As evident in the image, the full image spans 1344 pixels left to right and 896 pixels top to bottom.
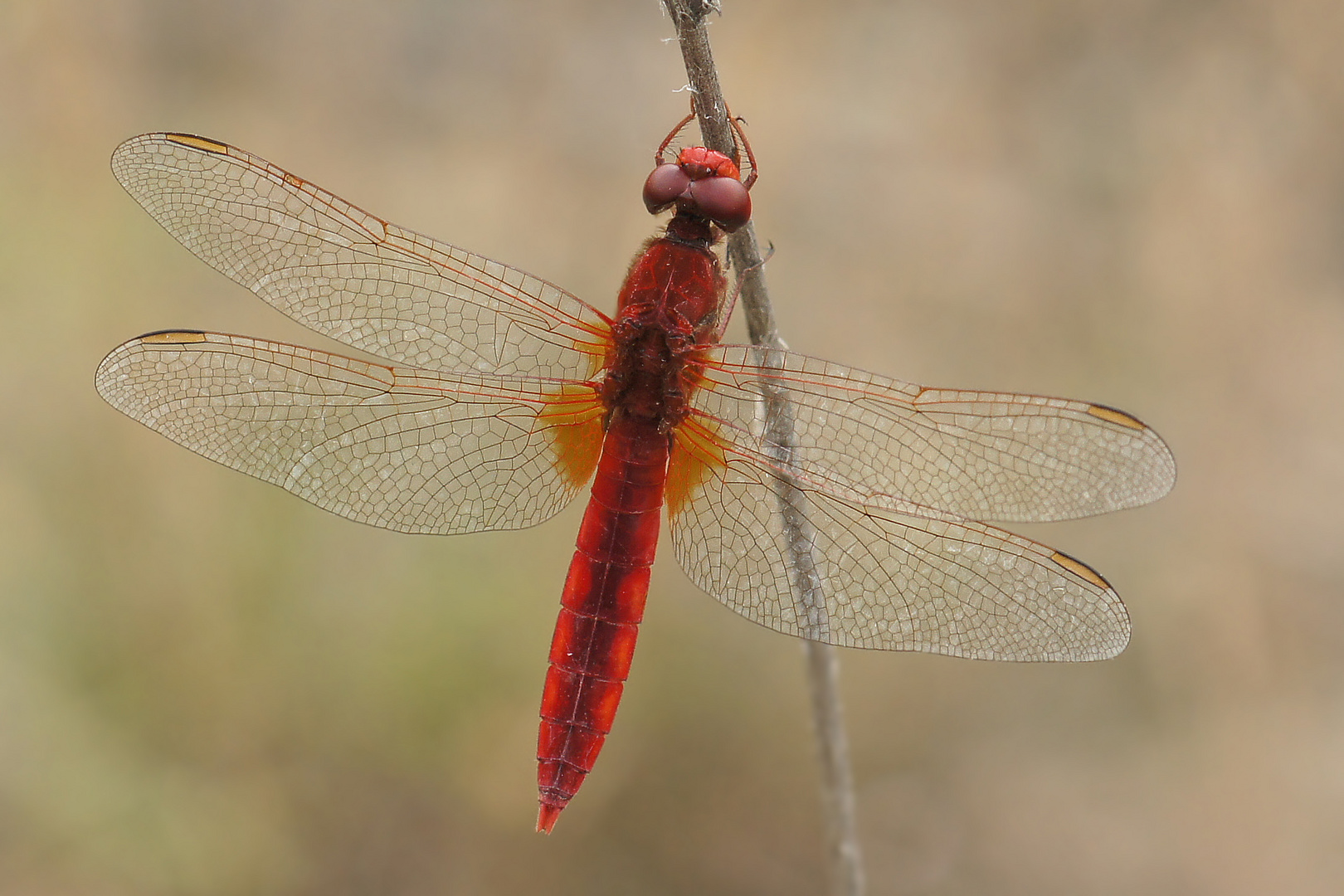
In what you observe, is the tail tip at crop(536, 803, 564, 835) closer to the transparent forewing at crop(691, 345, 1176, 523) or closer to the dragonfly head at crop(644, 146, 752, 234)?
the transparent forewing at crop(691, 345, 1176, 523)

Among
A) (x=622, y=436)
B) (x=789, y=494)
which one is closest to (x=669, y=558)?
(x=622, y=436)

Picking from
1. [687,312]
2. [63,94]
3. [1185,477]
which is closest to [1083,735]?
[1185,477]

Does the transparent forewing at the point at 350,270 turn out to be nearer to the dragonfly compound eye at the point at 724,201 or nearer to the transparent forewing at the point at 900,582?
the dragonfly compound eye at the point at 724,201

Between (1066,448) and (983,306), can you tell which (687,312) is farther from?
(983,306)

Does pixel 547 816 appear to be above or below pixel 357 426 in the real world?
below

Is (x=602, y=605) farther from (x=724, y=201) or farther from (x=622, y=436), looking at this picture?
(x=724, y=201)

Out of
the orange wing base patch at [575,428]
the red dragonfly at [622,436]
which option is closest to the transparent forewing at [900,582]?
the red dragonfly at [622,436]
